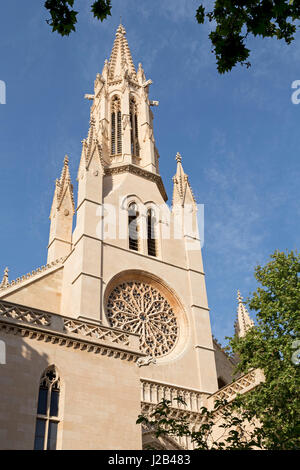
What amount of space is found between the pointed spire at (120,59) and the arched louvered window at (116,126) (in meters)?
2.86

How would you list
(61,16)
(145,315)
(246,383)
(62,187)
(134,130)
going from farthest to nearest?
1. (134,130)
2. (62,187)
3. (145,315)
4. (246,383)
5. (61,16)

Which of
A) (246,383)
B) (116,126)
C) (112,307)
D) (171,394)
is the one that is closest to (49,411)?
(246,383)

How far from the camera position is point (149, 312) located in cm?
2484

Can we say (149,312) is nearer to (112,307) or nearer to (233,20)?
(112,307)

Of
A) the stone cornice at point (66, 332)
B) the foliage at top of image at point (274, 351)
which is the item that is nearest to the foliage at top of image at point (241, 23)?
the stone cornice at point (66, 332)

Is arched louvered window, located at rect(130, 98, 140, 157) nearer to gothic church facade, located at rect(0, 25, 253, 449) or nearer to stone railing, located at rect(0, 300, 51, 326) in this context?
gothic church facade, located at rect(0, 25, 253, 449)

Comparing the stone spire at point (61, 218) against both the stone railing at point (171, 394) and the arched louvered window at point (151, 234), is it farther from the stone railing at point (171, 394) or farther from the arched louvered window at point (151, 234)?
the stone railing at point (171, 394)

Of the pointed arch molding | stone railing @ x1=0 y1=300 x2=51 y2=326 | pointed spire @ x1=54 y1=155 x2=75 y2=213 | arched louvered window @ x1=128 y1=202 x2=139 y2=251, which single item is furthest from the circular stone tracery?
stone railing @ x1=0 y1=300 x2=51 y2=326

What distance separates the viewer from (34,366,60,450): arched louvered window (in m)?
10.9

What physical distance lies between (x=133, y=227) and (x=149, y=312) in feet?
16.9

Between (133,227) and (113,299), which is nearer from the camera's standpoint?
(113,299)

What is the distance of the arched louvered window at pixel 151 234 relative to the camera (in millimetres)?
27781

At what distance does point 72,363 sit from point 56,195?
2155 centimetres

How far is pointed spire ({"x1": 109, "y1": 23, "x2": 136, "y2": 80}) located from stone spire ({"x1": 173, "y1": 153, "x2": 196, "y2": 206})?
387 inches
